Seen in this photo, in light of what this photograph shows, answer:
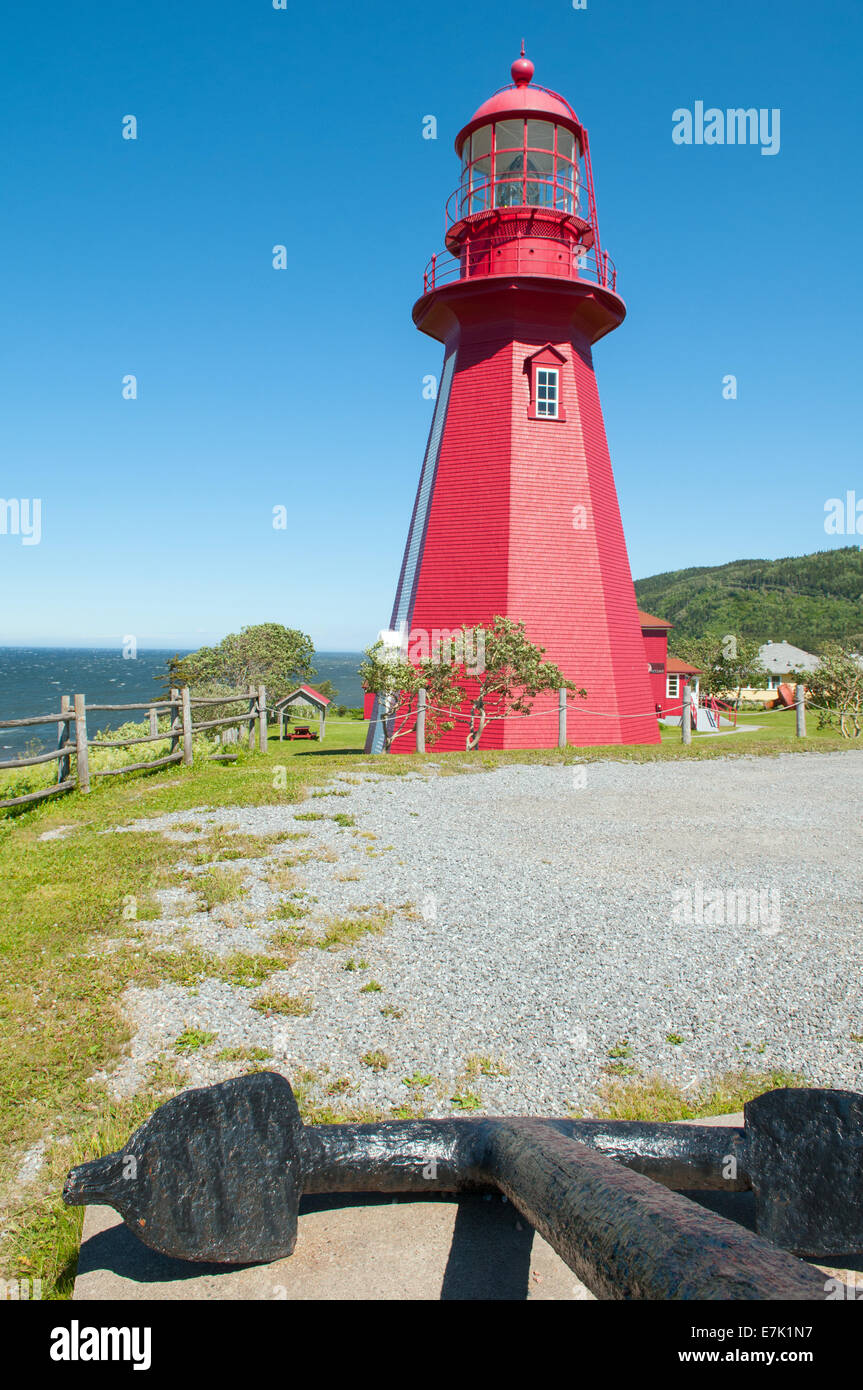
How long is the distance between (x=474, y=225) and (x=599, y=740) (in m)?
12.8

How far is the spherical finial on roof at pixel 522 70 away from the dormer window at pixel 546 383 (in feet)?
21.0

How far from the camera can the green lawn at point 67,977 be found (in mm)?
2859

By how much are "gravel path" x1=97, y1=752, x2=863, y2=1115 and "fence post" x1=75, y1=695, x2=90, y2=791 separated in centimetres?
242

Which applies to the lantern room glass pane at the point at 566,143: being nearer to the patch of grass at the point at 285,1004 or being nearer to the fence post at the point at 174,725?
the fence post at the point at 174,725

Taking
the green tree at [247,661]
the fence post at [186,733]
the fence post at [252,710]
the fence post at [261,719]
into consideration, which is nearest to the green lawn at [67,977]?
the fence post at [186,733]

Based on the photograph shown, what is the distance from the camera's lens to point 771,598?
12750 centimetres

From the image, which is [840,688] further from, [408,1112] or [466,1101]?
[408,1112]

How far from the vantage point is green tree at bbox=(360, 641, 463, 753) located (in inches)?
673

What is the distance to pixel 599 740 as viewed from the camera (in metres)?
18.2

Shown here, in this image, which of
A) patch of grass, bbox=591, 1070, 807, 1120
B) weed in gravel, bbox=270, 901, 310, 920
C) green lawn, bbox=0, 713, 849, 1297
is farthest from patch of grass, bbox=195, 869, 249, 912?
patch of grass, bbox=591, 1070, 807, 1120

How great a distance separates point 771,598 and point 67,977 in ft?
451
